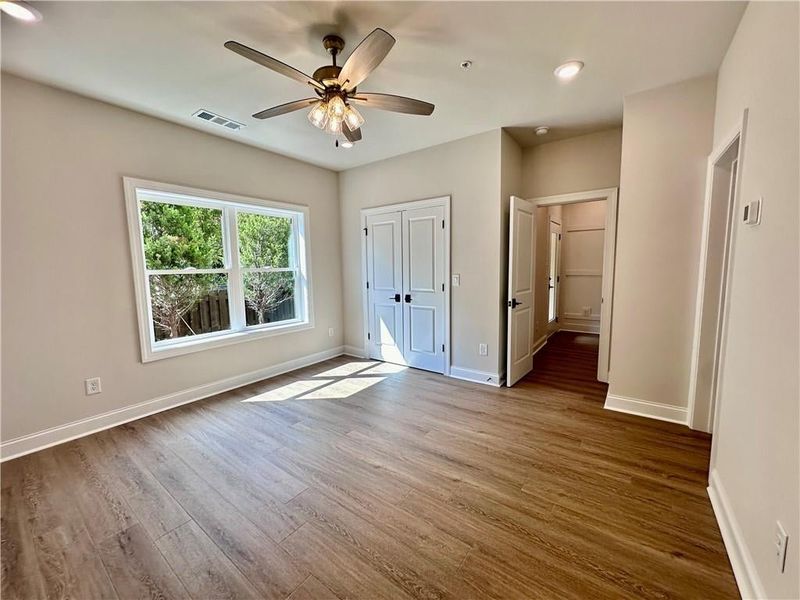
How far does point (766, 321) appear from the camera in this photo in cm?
133

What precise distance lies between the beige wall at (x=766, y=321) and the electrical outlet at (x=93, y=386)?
416 centimetres

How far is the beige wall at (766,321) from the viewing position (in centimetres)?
112

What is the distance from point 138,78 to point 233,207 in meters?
1.44

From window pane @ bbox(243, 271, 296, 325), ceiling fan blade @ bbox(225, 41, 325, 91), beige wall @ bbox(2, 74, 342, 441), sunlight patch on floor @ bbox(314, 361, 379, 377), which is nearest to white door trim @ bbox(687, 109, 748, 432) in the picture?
ceiling fan blade @ bbox(225, 41, 325, 91)

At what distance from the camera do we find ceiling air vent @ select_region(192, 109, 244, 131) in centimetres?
288

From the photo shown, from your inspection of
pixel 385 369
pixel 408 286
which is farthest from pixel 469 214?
pixel 385 369

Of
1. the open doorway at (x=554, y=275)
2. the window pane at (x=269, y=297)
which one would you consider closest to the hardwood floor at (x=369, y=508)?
the window pane at (x=269, y=297)

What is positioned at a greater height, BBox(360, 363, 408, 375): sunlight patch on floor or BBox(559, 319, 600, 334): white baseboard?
BBox(559, 319, 600, 334): white baseboard

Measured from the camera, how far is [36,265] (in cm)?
240

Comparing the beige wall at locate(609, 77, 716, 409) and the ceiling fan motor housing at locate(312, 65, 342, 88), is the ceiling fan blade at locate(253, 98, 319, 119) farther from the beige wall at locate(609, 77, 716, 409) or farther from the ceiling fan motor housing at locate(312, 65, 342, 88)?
the beige wall at locate(609, 77, 716, 409)

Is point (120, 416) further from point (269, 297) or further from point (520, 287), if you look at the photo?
point (520, 287)

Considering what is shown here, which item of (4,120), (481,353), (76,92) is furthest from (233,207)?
(481,353)

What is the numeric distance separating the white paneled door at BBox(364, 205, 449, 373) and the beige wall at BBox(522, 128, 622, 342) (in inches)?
48.7

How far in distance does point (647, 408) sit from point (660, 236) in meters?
1.48
